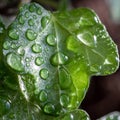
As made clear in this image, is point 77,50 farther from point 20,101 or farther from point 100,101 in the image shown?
point 100,101

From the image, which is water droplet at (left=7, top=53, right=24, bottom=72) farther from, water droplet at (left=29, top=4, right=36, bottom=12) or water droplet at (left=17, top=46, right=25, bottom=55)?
water droplet at (left=29, top=4, right=36, bottom=12)

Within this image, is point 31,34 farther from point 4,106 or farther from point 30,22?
point 4,106

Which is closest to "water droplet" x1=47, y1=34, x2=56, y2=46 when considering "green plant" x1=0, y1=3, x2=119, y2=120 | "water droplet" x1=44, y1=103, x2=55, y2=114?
"green plant" x1=0, y1=3, x2=119, y2=120

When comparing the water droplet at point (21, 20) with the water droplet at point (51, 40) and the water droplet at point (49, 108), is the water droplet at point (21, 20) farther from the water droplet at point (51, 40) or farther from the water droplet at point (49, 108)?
the water droplet at point (49, 108)

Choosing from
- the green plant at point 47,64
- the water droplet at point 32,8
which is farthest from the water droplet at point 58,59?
the water droplet at point 32,8

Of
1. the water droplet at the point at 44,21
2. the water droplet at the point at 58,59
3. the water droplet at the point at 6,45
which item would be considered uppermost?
the water droplet at the point at 44,21

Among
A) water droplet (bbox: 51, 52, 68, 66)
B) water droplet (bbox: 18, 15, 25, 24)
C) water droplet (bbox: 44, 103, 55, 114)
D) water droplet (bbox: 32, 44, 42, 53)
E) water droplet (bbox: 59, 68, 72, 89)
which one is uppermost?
water droplet (bbox: 18, 15, 25, 24)

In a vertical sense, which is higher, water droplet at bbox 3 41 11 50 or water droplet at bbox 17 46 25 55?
water droplet at bbox 3 41 11 50

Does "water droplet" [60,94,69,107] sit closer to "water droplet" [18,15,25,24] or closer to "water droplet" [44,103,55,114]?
"water droplet" [44,103,55,114]

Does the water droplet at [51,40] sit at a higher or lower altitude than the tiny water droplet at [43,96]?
higher
